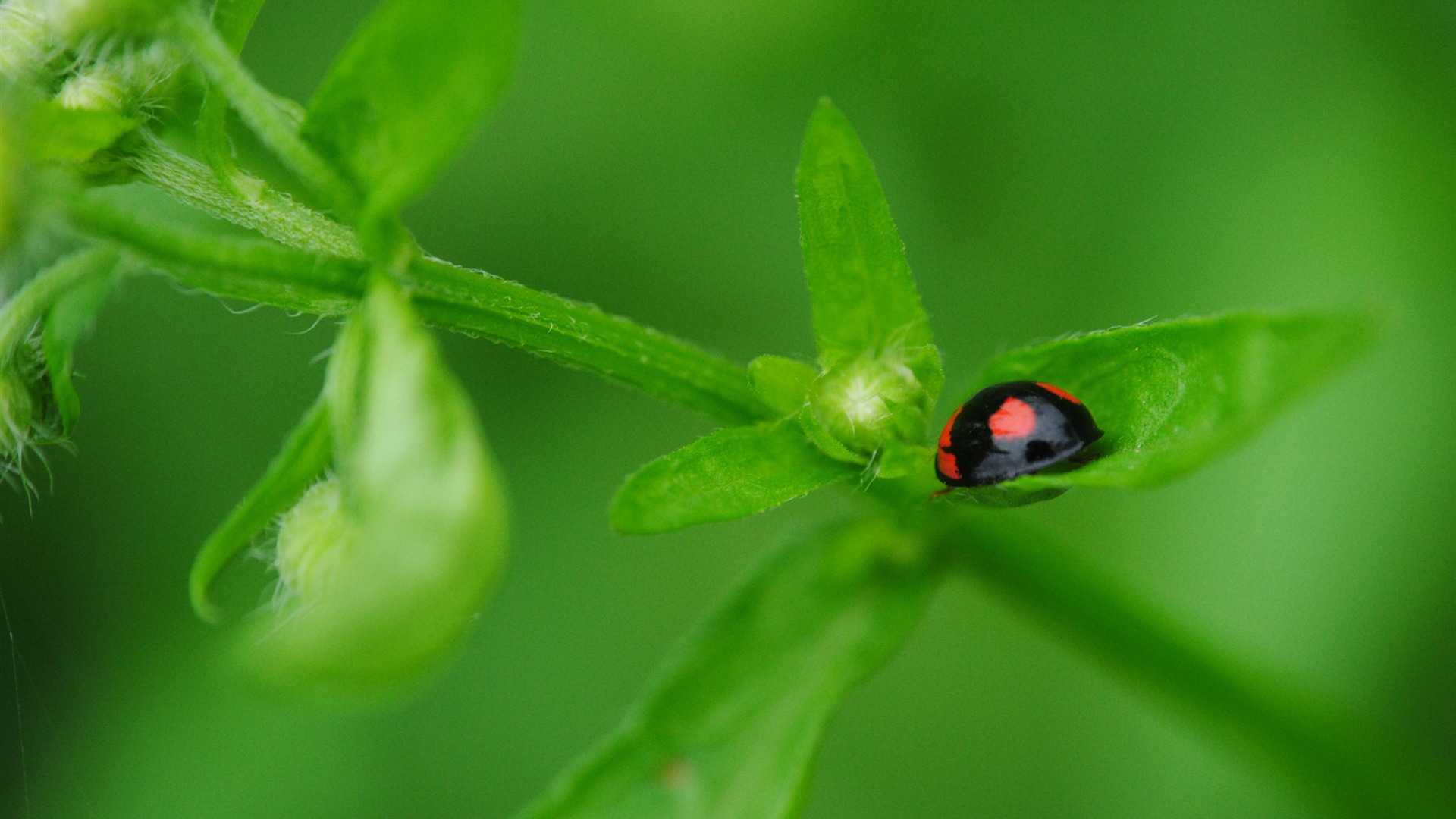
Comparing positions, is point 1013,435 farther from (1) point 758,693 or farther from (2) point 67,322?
(2) point 67,322

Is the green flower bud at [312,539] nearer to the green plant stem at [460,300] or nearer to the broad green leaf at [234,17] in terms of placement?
the green plant stem at [460,300]

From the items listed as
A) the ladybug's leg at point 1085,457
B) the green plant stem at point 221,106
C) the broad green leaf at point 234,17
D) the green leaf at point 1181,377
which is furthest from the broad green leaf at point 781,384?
the broad green leaf at point 234,17

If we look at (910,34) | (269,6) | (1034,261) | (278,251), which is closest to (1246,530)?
(1034,261)

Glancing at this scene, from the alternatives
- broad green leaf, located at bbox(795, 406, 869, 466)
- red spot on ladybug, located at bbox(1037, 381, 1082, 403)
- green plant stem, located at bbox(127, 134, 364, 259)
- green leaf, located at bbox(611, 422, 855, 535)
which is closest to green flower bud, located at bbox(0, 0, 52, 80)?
green plant stem, located at bbox(127, 134, 364, 259)

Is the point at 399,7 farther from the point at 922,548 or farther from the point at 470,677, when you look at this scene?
the point at 470,677

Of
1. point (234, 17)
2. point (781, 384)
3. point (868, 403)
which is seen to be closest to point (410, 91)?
point (234, 17)

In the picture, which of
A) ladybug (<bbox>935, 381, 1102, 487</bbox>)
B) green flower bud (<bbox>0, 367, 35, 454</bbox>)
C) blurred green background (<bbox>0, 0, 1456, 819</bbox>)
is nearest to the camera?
green flower bud (<bbox>0, 367, 35, 454</bbox>)

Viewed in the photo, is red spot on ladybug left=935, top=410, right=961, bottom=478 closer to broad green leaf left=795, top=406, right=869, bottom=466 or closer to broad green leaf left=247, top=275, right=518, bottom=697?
broad green leaf left=795, top=406, right=869, bottom=466
